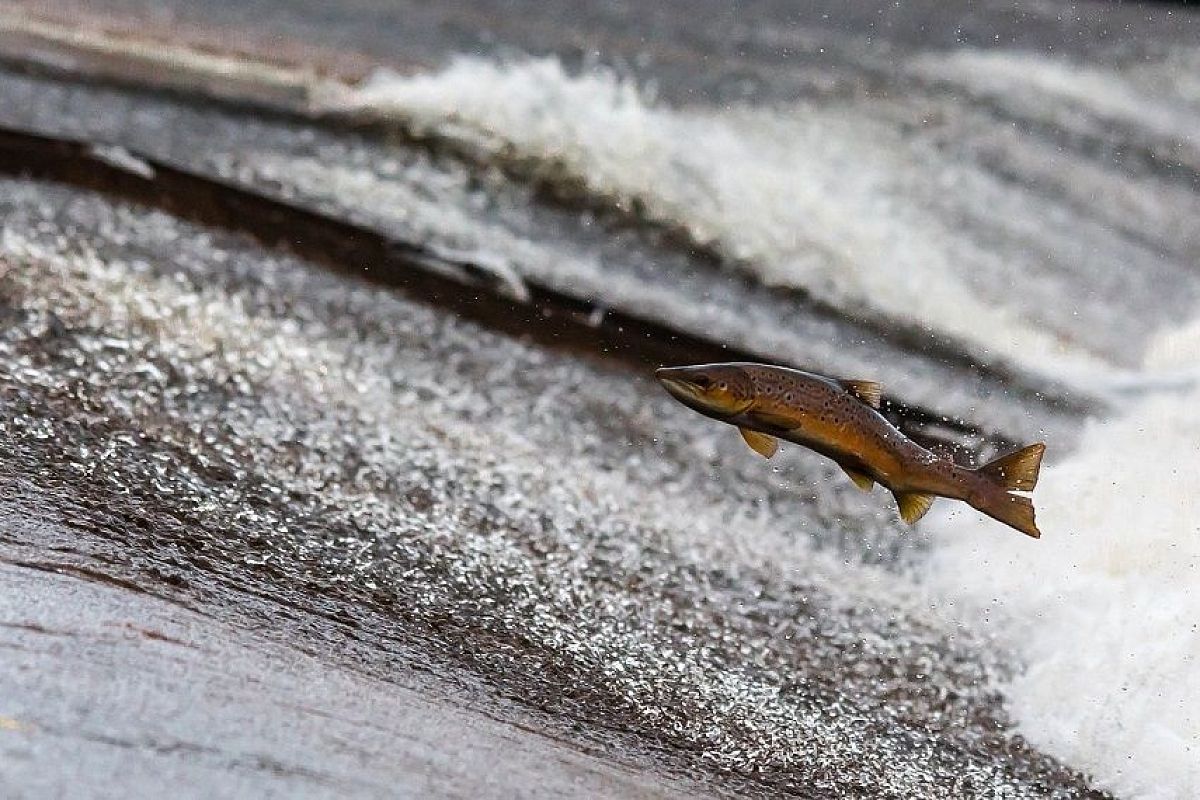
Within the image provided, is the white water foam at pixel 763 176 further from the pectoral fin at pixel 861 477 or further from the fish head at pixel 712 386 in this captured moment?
the fish head at pixel 712 386

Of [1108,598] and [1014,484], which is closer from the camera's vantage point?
[1014,484]

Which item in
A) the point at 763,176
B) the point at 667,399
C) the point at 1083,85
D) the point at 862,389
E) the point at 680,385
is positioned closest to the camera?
the point at 680,385

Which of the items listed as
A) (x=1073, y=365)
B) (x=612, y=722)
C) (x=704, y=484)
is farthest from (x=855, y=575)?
(x=1073, y=365)

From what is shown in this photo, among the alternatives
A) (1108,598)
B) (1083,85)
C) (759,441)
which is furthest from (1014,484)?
(1083,85)

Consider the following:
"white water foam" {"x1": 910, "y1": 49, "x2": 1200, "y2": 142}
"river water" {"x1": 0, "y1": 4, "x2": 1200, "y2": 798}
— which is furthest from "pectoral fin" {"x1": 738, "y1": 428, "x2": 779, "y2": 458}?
"white water foam" {"x1": 910, "y1": 49, "x2": 1200, "y2": 142}

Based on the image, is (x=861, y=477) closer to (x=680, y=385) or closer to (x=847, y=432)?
(x=847, y=432)

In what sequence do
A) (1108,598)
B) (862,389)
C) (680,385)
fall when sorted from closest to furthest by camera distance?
(680,385) → (862,389) → (1108,598)

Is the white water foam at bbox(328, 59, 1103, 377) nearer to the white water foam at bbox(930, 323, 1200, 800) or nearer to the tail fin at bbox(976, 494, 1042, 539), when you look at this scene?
the white water foam at bbox(930, 323, 1200, 800)

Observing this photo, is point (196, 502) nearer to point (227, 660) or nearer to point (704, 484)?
point (227, 660)
